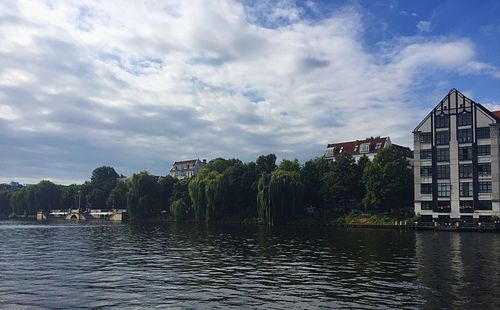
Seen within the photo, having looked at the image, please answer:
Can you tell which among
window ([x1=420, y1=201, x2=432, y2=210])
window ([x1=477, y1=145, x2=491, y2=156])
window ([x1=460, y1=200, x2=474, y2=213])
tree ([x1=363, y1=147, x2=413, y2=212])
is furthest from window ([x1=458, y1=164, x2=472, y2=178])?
tree ([x1=363, y1=147, x2=413, y2=212])

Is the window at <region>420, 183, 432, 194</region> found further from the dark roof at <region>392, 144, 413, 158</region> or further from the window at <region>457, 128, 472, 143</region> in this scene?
the dark roof at <region>392, 144, 413, 158</region>

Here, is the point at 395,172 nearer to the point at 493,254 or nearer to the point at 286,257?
the point at 493,254

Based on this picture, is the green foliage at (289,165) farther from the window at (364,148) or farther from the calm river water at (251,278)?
the calm river water at (251,278)

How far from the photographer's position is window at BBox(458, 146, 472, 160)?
103812 mm

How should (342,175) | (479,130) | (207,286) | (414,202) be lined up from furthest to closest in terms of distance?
1. (342,175)
2. (414,202)
3. (479,130)
4. (207,286)

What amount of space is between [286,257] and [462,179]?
242ft

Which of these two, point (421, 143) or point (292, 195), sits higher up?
point (421, 143)

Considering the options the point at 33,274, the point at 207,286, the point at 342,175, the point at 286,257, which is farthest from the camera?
the point at 342,175

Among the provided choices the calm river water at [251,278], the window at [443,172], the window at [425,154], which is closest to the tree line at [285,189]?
the window at [425,154]

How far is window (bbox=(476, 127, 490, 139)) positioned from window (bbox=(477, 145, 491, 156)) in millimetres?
2023

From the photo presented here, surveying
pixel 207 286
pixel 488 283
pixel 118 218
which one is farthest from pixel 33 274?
pixel 118 218

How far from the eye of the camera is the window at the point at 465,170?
340ft

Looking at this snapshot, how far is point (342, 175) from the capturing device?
386ft

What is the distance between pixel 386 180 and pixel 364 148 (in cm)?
4848
